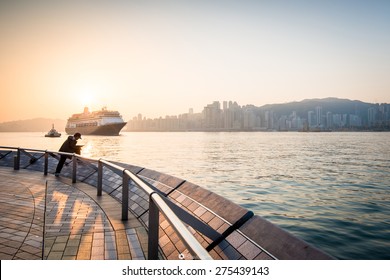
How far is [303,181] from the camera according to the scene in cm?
1702

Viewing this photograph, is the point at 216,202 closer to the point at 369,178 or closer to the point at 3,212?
the point at 3,212

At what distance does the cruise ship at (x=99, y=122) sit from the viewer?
11425cm

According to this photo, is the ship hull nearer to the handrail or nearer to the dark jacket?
the dark jacket

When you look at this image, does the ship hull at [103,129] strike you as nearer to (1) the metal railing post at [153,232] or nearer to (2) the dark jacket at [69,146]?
(2) the dark jacket at [69,146]

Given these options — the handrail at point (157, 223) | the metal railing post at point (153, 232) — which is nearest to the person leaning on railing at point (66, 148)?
the handrail at point (157, 223)

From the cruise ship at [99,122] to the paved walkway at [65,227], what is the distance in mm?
112230

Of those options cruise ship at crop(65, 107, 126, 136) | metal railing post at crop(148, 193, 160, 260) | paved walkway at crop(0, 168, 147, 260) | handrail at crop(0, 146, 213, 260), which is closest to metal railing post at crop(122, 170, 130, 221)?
handrail at crop(0, 146, 213, 260)

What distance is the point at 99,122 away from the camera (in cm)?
11338

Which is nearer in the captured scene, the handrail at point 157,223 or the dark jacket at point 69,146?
the handrail at point 157,223

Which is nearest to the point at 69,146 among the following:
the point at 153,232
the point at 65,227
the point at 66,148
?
the point at 66,148

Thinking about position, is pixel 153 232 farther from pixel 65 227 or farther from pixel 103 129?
pixel 103 129
